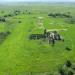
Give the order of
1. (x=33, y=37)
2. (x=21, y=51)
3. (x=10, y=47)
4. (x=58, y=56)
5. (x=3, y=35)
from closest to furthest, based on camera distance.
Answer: (x=58, y=56) → (x=21, y=51) → (x=10, y=47) → (x=33, y=37) → (x=3, y=35)

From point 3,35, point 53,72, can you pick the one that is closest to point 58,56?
point 53,72

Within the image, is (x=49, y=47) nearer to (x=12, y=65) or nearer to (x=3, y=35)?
(x=12, y=65)

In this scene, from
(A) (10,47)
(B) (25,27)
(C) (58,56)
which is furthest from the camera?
(B) (25,27)

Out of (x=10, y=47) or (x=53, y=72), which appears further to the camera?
(x=10, y=47)

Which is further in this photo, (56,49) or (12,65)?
(56,49)

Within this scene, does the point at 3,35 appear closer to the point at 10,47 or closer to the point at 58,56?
the point at 10,47

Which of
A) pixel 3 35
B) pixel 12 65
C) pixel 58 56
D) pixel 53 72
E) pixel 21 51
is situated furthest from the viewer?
pixel 3 35

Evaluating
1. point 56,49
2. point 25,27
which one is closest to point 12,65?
point 56,49

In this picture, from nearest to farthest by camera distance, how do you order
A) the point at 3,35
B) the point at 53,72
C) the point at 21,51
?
the point at 53,72
the point at 21,51
the point at 3,35

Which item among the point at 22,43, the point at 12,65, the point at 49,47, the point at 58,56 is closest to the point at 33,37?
the point at 22,43
